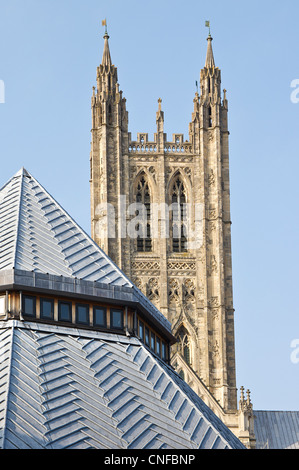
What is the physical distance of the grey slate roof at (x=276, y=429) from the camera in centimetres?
9319

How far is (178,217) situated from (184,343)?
935 centimetres

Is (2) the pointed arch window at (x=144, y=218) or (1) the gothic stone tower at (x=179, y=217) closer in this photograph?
(1) the gothic stone tower at (x=179, y=217)

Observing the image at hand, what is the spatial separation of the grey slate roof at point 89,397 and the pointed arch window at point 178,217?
4840 centimetres

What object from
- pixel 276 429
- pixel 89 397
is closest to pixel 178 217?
pixel 276 429

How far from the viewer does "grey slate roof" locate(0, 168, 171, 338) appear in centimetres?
4822

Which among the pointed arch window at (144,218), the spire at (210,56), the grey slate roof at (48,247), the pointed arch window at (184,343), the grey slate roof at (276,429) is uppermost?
the spire at (210,56)

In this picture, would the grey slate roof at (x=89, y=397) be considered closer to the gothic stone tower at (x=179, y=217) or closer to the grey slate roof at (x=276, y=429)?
the gothic stone tower at (x=179, y=217)

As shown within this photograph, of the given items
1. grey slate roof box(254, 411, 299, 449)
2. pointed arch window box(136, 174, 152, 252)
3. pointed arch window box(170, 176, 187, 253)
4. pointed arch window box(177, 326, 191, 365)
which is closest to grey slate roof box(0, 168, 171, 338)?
pointed arch window box(177, 326, 191, 365)

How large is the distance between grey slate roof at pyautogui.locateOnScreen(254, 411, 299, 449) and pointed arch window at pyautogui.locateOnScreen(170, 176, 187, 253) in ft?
43.0

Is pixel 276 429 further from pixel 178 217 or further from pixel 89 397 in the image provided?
pixel 89 397

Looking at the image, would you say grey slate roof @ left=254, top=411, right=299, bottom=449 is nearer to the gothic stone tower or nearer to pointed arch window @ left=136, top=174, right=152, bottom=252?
the gothic stone tower

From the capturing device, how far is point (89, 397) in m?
43.8

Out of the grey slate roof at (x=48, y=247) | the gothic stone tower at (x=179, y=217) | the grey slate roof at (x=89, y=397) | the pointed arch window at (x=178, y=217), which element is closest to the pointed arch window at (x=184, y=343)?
the gothic stone tower at (x=179, y=217)
